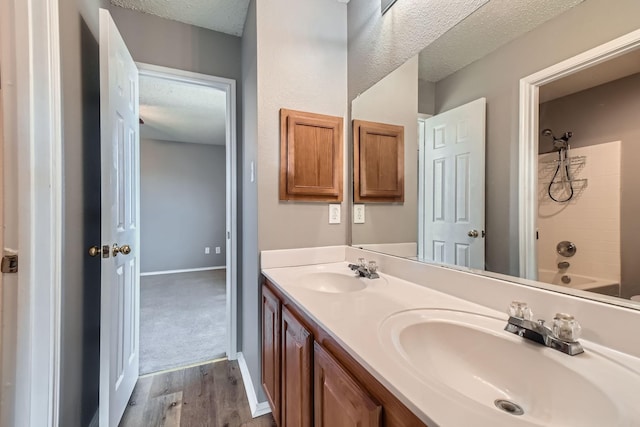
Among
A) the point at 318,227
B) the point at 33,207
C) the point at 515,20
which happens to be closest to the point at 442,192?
the point at 515,20

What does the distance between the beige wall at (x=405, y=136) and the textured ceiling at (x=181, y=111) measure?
4.53ft

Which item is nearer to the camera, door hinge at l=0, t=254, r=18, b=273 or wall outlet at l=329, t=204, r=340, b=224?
door hinge at l=0, t=254, r=18, b=273

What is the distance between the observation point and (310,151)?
1541 millimetres

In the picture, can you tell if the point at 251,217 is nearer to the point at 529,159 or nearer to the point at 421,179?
the point at 421,179

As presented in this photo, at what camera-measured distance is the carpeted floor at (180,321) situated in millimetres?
2080

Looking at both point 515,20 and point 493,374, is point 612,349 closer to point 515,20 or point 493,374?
point 493,374

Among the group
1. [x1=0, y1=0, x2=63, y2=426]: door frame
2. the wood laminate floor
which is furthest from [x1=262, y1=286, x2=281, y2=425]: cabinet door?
[x1=0, y1=0, x2=63, y2=426]: door frame

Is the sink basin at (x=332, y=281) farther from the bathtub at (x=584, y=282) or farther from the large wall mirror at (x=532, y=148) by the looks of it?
the bathtub at (x=584, y=282)

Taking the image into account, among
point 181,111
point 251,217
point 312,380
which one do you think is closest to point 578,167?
point 312,380

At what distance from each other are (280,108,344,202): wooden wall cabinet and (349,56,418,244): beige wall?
201 millimetres

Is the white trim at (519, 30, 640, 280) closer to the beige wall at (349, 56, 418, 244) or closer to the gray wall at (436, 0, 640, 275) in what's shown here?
the gray wall at (436, 0, 640, 275)

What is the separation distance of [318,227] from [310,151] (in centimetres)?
45

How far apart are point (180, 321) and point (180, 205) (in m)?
2.65

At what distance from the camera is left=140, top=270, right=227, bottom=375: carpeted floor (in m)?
2.08
